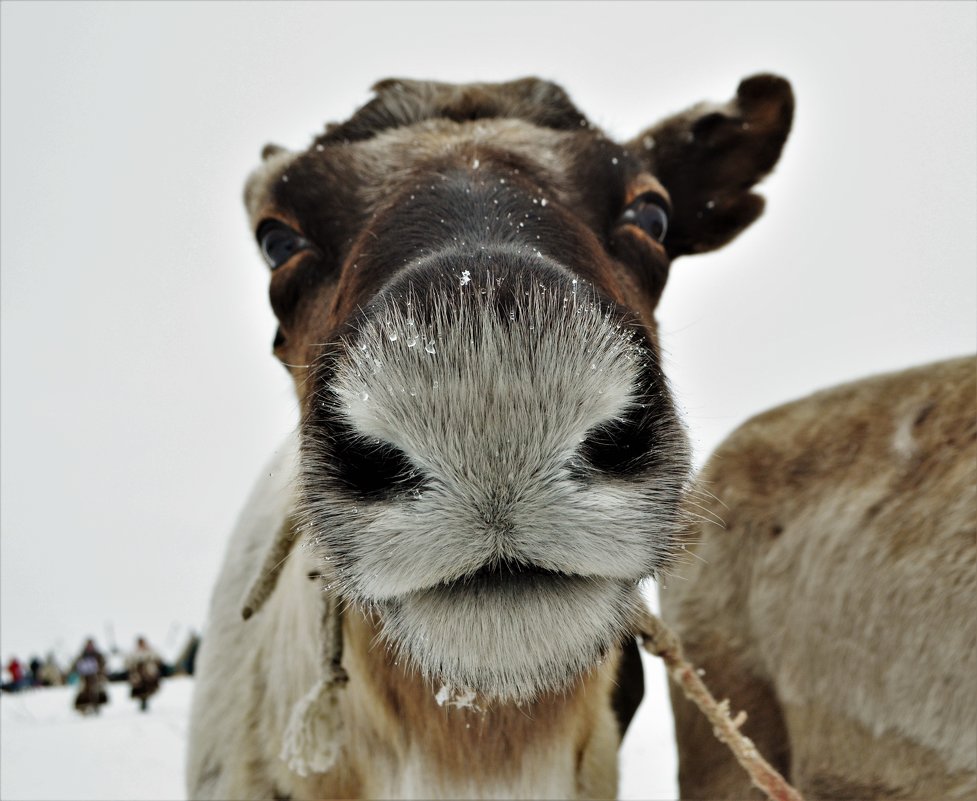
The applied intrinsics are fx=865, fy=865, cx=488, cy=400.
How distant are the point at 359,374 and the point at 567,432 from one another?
1.46 ft

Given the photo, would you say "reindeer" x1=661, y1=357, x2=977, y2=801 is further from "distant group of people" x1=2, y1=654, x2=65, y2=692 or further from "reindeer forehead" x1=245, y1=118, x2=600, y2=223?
"distant group of people" x1=2, y1=654, x2=65, y2=692

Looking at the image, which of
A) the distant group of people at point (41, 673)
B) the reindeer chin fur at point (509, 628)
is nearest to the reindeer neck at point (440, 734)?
the reindeer chin fur at point (509, 628)

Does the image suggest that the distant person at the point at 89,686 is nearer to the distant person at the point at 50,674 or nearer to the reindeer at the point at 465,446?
the distant person at the point at 50,674

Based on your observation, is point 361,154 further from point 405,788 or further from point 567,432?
point 405,788

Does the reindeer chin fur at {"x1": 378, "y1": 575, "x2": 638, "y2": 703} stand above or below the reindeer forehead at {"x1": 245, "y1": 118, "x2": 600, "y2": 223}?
below

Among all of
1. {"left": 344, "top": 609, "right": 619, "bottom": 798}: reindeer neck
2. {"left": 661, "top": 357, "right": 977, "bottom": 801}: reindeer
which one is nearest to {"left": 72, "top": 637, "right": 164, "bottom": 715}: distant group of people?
{"left": 661, "top": 357, "right": 977, "bottom": 801}: reindeer

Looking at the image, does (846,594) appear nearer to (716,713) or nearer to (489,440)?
(716,713)

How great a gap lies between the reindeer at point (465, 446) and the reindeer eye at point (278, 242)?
0.01 meters

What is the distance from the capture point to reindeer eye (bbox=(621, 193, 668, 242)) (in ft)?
10.2

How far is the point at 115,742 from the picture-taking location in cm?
890

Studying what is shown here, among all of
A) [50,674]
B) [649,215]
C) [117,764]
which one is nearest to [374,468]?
[649,215]

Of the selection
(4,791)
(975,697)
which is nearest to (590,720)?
(975,697)

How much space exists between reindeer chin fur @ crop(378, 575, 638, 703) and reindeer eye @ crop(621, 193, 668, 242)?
1531 millimetres

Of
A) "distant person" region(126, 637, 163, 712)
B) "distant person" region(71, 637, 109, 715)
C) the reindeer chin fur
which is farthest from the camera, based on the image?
"distant person" region(126, 637, 163, 712)
